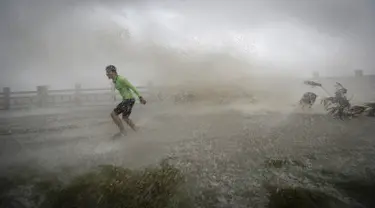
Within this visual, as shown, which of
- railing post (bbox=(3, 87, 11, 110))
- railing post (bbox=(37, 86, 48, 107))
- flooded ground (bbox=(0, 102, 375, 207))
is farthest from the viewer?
railing post (bbox=(37, 86, 48, 107))

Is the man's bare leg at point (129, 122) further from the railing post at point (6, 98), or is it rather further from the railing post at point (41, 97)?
the railing post at point (6, 98)

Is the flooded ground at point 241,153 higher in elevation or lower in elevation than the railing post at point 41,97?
lower

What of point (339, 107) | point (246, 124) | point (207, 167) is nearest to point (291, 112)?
point (339, 107)

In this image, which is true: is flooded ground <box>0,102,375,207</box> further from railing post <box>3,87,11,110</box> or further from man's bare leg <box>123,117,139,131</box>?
railing post <box>3,87,11,110</box>

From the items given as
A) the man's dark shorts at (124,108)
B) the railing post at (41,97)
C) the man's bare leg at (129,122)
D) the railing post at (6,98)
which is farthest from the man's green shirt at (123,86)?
the railing post at (6,98)

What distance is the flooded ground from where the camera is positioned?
18.0ft

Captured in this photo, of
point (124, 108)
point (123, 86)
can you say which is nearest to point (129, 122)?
point (124, 108)

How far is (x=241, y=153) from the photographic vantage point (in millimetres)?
6980

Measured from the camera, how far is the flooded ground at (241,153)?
549cm

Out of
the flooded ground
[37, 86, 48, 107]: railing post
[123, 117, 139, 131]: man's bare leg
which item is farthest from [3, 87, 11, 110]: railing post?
[123, 117, 139, 131]: man's bare leg

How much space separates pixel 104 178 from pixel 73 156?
1605 mm

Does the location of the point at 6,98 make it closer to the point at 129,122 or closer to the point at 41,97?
the point at 41,97

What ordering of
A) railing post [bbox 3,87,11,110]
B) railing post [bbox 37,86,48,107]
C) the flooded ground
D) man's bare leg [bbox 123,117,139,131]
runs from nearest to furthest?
the flooded ground, man's bare leg [bbox 123,117,139,131], railing post [bbox 3,87,11,110], railing post [bbox 37,86,48,107]

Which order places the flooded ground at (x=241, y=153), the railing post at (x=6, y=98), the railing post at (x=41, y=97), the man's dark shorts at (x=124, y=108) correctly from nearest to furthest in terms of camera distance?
the flooded ground at (x=241, y=153)
the man's dark shorts at (x=124, y=108)
the railing post at (x=6, y=98)
the railing post at (x=41, y=97)
